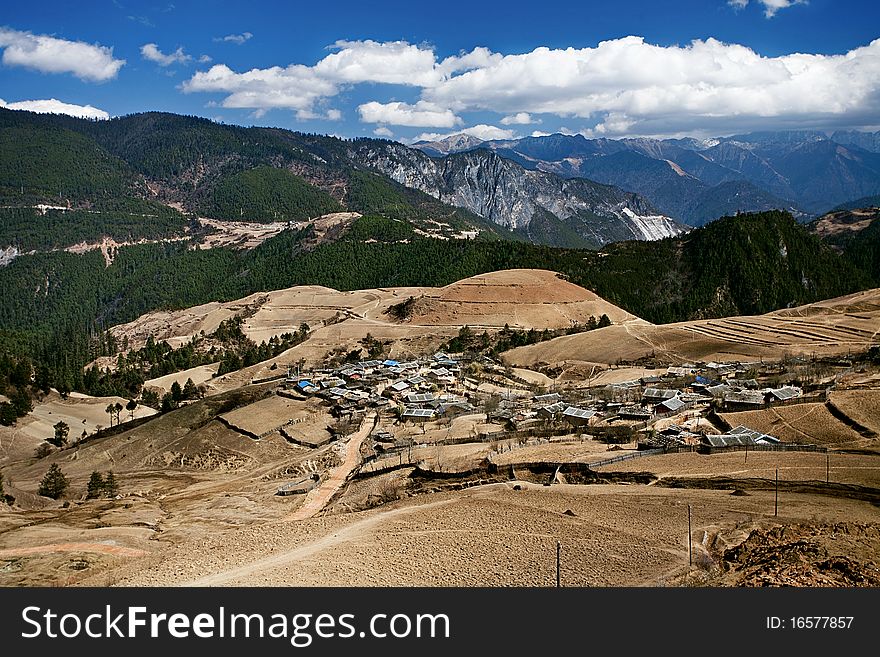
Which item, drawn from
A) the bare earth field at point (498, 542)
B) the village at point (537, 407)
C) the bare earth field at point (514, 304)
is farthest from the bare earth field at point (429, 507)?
the bare earth field at point (514, 304)

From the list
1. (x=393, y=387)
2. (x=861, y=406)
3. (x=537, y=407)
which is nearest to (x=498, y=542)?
(x=861, y=406)

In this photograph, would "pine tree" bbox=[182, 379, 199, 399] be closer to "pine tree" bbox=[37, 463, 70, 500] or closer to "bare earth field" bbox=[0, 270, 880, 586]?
"bare earth field" bbox=[0, 270, 880, 586]

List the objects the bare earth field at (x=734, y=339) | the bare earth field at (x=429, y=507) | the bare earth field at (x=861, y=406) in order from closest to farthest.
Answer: the bare earth field at (x=429, y=507)
the bare earth field at (x=861, y=406)
the bare earth field at (x=734, y=339)

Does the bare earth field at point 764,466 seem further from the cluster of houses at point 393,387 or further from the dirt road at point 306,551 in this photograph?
the cluster of houses at point 393,387

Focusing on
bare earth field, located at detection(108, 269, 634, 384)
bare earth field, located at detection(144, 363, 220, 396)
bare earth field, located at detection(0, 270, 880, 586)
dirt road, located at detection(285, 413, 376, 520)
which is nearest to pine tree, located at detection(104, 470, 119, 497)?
bare earth field, located at detection(0, 270, 880, 586)

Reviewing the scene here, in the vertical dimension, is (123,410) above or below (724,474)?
below

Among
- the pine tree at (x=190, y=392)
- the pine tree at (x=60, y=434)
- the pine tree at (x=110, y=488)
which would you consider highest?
the pine tree at (x=110, y=488)

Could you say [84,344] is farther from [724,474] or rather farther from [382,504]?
[724,474]

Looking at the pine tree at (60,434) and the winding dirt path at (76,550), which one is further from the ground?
the winding dirt path at (76,550)

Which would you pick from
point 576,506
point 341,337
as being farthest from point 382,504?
point 341,337
